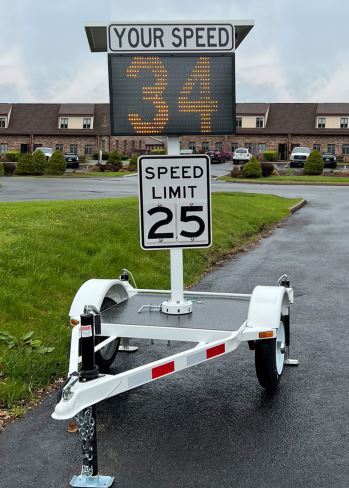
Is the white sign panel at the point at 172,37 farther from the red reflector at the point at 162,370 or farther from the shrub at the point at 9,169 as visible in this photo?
the shrub at the point at 9,169

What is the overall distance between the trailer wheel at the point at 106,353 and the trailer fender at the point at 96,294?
0.10m

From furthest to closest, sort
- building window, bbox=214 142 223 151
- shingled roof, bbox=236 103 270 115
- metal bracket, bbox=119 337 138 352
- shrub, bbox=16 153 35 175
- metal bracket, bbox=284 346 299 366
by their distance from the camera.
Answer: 1. building window, bbox=214 142 223 151
2. shingled roof, bbox=236 103 270 115
3. shrub, bbox=16 153 35 175
4. metal bracket, bbox=119 337 138 352
5. metal bracket, bbox=284 346 299 366

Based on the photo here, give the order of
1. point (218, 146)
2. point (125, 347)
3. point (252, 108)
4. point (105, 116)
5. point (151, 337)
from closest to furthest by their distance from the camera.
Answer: point (151, 337), point (125, 347), point (252, 108), point (218, 146), point (105, 116)

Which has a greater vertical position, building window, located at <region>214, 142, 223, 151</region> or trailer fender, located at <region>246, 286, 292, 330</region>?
building window, located at <region>214, 142, 223, 151</region>

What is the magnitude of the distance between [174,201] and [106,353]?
166 cm

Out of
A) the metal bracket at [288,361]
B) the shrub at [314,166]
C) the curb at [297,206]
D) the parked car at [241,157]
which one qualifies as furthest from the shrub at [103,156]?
the metal bracket at [288,361]

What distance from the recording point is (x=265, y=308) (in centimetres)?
517

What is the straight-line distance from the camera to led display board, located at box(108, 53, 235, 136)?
5.62 metres

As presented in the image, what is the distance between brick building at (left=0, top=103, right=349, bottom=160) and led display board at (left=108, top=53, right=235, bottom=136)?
71499 mm

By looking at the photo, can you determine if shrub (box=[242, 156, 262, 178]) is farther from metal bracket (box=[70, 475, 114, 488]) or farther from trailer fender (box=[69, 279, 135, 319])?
metal bracket (box=[70, 475, 114, 488])

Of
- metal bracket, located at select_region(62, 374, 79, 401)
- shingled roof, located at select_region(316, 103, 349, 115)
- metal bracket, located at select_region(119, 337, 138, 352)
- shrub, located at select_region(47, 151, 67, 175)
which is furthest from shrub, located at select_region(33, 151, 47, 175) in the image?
metal bracket, located at select_region(62, 374, 79, 401)

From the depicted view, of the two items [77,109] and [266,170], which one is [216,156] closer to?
[266,170]

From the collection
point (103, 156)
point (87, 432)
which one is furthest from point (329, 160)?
point (87, 432)

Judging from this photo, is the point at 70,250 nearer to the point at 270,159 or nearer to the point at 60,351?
the point at 60,351
